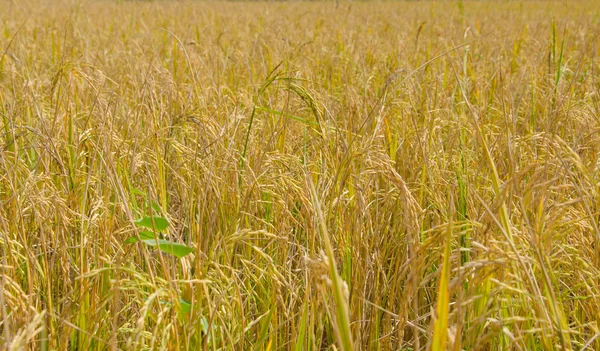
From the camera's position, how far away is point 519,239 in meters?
0.97

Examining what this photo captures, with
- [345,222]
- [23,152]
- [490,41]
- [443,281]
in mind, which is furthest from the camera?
[490,41]

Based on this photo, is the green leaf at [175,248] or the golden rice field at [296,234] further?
the green leaf at [175,248]

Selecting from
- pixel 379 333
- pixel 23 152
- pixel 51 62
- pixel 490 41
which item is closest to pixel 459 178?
pixel 379 333

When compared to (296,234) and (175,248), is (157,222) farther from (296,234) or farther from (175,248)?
(296,234)

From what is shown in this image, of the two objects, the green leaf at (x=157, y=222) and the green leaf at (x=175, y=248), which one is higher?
the green leaf at (x=157, y=222)

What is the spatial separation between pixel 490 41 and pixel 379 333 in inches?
125

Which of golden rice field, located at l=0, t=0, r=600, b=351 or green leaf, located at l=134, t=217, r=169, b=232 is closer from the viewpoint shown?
golden rice field, located at l=0, t=0, r=600, b=351

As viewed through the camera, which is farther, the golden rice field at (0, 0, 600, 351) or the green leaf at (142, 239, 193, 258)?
the green leaf at (142, 239, 193, 258)

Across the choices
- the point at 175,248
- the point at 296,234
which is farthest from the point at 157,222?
the point at 296,234

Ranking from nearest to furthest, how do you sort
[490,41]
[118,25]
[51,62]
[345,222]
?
1. [345,222]
2. [51,62]
3. [490,41]
4. [118,25]

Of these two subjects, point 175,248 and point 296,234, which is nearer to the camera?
point 175,248

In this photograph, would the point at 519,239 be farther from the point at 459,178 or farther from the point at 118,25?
the point at 118,25

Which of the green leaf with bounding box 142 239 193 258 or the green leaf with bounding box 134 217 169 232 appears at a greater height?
the green leaf with bounding box 134 217 169 232

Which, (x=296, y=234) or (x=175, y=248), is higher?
(x=175, y=248)
